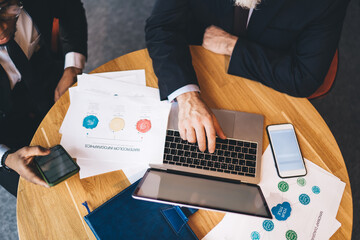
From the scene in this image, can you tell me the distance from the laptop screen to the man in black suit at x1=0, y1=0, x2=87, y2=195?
0.40m

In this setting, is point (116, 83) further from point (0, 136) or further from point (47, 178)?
point (0, 136)

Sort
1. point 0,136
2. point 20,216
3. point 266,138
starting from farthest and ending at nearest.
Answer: point 0,136, point 266,138, point 20,216

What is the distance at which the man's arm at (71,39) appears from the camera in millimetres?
1281

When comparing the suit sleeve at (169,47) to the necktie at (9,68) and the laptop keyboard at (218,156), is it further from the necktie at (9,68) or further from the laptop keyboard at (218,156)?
the necktie at (9,68)

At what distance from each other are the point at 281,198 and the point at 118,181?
0.59 meters

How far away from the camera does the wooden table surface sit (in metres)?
0.86

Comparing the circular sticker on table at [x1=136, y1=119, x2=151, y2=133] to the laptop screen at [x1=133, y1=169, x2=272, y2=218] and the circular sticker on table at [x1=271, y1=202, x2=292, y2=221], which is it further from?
the circular sticker on table at [x1=271, y1=202, x2=292, y2=221]

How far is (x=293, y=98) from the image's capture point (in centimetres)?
108

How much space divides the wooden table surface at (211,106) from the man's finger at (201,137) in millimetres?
175

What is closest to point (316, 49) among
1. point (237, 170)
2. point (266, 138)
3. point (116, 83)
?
point (266, 138)

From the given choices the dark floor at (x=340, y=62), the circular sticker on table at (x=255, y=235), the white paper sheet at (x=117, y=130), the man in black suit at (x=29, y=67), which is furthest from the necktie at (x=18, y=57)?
the circular sticker on table at (x=255, y=235)

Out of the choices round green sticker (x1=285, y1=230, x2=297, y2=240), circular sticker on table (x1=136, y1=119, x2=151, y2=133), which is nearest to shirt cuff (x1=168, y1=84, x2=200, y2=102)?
circular sticker on table (x1=136, y1=119, x2=151, y2=133)

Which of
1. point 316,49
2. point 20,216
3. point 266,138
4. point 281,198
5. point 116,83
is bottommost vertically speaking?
point 20,216

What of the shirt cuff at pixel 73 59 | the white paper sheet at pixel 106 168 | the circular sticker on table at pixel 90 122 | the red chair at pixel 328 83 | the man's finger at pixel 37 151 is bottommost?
the white paper sheet at pixel 106 168
